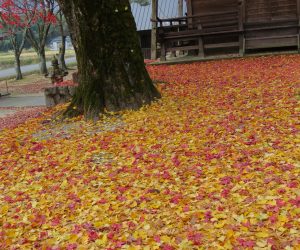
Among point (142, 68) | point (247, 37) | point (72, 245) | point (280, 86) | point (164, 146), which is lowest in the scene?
point (72, 245)

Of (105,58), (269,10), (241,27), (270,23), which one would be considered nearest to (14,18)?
(241,27)

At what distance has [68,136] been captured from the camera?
834 cm

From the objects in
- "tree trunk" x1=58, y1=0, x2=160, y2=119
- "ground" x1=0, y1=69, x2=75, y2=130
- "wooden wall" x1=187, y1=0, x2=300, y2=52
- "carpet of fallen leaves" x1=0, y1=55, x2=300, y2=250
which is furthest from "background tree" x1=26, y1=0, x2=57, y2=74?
"carpet of fallen leaves" x1=0, y1=55, x2=300, y2=250

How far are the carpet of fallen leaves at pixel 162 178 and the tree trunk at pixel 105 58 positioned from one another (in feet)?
1.66

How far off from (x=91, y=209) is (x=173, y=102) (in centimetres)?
551

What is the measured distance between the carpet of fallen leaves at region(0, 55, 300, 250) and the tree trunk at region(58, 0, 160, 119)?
1.66ft

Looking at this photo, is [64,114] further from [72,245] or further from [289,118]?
[72,245]

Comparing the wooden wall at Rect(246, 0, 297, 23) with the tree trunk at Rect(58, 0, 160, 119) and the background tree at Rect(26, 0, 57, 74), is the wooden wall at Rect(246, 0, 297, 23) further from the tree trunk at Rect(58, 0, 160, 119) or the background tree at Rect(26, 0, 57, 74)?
the background tree at Rect(26, 0, 57, 74)

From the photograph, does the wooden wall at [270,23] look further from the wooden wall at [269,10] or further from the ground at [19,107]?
the ground at [19,107]

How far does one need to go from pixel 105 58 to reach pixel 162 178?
4.63m

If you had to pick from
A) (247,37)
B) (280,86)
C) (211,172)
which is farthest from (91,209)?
(247,37)

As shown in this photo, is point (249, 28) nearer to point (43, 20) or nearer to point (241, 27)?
point (241, 27)

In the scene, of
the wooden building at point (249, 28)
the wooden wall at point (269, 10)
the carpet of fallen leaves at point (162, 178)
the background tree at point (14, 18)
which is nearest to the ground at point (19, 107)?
the carpet of fallen leaves at point (162, 178)

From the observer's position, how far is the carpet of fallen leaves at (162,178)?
163 inches
